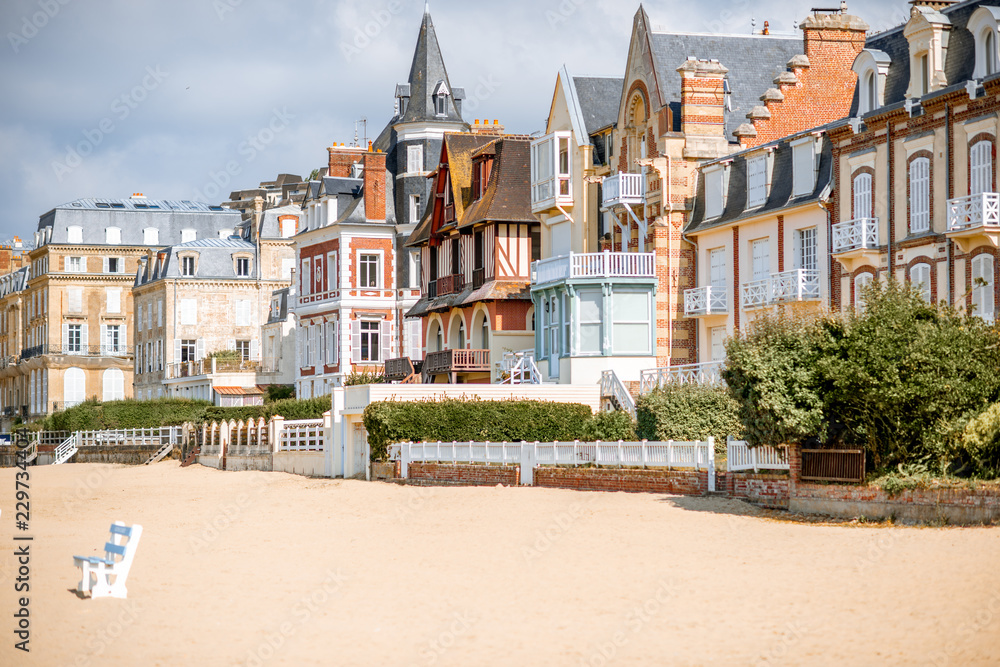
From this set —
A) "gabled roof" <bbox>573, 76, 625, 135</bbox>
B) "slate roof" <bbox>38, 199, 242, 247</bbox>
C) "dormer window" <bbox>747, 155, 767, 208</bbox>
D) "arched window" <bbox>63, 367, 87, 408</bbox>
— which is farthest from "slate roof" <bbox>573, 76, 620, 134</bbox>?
"arched window" <bbox>63, 367, 87, 408</bbox>

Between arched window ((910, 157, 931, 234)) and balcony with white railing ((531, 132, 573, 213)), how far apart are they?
1472 cm

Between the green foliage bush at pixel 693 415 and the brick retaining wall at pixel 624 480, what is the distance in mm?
3014

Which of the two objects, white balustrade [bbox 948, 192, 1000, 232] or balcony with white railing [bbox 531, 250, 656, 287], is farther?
balcony with white railing [bbox 531, 250, 656, 287]

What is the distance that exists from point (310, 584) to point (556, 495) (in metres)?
9.46

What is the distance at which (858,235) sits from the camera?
104 feet

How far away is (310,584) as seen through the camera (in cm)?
1812

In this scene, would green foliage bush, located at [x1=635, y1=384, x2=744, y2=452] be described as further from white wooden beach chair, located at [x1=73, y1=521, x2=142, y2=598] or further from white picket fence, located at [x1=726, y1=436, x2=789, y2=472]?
white wooden beach chair, located at [x1=73, y1=521, x2=142, y2=598]

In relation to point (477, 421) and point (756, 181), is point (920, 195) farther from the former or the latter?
point (477, 421)

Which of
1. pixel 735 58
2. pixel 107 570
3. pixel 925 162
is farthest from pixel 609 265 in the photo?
pixel 107 570

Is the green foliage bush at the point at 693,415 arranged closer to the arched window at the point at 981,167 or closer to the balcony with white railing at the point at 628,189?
the arched window at the point at 981,167

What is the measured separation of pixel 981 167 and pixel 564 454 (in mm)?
10697

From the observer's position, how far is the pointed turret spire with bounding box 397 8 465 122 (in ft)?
192

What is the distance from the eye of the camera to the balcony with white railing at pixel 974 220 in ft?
91.1

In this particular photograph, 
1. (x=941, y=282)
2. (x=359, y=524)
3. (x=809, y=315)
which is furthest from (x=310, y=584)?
(x=941, y=282)
